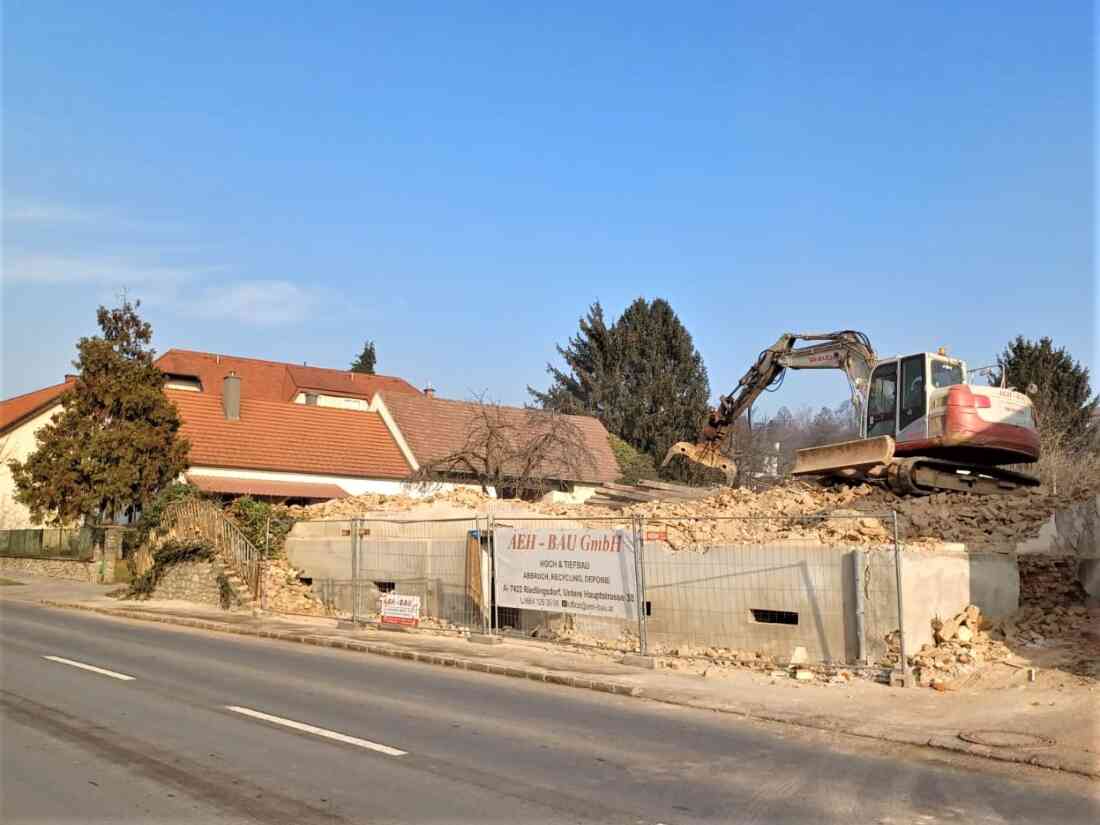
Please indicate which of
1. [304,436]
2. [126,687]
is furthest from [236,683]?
[304,436]

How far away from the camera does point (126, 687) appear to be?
457 inches

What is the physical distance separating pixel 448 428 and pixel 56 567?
16.5 m

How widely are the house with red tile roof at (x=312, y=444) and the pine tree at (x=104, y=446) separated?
1555mm

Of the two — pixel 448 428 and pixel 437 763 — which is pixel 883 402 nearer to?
pixel 437 763

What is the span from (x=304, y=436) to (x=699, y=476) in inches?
797

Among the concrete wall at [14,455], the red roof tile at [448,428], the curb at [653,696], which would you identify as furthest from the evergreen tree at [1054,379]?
the concrete wall at [14,455]

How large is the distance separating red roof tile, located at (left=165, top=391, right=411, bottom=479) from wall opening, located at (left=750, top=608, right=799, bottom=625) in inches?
998

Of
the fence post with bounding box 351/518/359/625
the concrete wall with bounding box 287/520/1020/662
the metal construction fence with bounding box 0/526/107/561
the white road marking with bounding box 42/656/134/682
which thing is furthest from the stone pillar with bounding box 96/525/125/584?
the concrete wall with bounding box 287/520/1020/662

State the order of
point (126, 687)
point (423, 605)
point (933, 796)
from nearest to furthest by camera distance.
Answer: point (933, 796) → point (126, 687) → point (423, 605)

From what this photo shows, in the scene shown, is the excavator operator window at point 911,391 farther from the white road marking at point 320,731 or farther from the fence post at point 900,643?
the white road marking at point 320,731

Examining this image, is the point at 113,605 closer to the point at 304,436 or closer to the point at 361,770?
the point at 304,436

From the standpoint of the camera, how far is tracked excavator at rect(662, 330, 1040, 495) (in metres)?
18.6

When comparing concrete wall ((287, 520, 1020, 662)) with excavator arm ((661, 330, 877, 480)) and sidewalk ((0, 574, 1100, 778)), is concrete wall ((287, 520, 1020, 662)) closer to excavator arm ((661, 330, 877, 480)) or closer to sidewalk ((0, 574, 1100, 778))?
sidewalk ((0, 574, 1100, 778))

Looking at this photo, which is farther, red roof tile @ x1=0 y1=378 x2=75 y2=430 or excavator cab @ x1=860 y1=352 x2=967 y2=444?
red roof tile @ x1=0 y1=378 x2=75 y2=430
